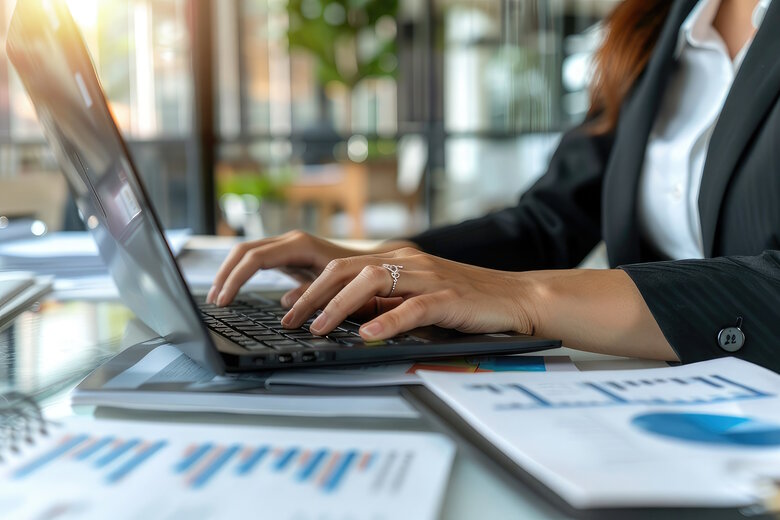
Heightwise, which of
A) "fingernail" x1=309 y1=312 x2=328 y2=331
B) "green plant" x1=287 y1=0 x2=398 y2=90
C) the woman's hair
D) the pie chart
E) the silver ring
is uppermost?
"green plant" x1=287 y1=0 x2=398 y2=90

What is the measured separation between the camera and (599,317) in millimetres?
625

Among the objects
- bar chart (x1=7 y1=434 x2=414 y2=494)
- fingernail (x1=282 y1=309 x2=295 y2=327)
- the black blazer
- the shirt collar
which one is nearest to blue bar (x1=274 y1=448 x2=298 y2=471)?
bar chart (x1=7 y1=434 x2=414 y2=494)

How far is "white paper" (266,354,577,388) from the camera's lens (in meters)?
0.50

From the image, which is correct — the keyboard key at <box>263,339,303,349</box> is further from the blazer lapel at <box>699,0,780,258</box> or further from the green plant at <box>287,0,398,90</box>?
the green plant at <box>287,0,398,90</box>

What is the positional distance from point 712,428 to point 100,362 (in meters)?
0.48

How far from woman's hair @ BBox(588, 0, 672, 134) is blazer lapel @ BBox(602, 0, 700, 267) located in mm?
58

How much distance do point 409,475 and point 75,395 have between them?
0.24 meters

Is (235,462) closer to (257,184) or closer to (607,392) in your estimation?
(607,392)

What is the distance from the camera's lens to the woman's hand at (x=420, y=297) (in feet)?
1.91

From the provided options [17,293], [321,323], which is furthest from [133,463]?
[17,293]

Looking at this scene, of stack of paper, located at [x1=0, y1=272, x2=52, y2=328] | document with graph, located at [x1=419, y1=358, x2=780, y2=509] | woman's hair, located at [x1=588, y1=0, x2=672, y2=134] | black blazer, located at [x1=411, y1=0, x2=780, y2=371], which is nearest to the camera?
document with graph, located at [x1=419, y1=358, x2=780, y2=509]

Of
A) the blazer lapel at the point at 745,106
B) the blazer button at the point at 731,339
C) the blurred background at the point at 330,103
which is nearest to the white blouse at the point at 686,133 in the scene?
the blazer lapel at the point at 745,106

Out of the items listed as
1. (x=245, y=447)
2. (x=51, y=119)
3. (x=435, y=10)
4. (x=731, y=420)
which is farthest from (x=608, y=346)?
(x=435, y=10)

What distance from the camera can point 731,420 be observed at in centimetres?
41
